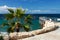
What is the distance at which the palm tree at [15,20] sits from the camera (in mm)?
19266

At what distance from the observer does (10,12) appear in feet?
64.0

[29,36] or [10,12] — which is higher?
[10,12]

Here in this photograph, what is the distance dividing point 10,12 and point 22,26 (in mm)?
1566

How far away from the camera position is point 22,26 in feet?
63.9

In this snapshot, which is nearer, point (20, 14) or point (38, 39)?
point (38, 39)

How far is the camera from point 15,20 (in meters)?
19.8

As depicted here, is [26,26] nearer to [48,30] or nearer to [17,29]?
[17,29]

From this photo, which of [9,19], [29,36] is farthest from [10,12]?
[29,36]

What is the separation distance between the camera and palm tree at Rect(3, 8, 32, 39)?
19.3 m

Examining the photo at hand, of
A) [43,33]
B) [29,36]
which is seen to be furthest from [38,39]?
[43,33]

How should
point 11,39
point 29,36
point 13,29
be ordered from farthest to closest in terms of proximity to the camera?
point 13,29 → point 29,36 → point 11,39

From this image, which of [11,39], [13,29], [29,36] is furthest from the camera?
[13,29]

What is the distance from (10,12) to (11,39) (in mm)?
4329

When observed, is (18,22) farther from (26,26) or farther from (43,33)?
(43,33)
